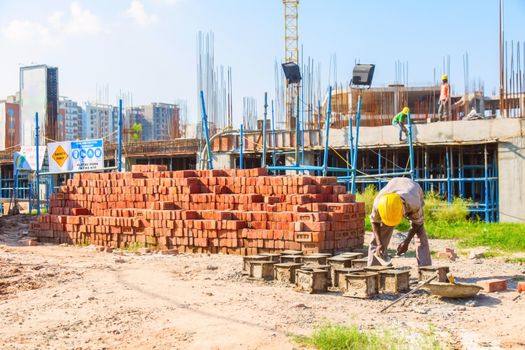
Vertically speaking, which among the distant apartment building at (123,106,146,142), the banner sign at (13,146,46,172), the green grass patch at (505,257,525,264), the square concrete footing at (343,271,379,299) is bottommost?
the green grass patch at (505,257,525,264)

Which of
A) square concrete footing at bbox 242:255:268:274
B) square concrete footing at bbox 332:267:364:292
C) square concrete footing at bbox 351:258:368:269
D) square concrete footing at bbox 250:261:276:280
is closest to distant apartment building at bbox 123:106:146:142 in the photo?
square concrete footing at bbox 242:255:268:274

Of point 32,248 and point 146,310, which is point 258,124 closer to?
point 32,248

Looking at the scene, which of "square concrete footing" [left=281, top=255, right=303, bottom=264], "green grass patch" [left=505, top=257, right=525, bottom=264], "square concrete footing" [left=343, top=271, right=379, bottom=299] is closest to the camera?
"square concrete footing" [left=343, top=271, right=379, bottom=299]

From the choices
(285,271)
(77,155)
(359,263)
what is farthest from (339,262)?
(77,155)

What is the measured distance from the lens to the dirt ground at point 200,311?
5438 mm

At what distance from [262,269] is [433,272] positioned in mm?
2175

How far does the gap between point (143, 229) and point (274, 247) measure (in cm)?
307

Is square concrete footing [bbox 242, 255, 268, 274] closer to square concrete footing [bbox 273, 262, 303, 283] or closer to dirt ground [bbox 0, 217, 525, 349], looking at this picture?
dirt ground [bbox 0, 217, 525, 349]

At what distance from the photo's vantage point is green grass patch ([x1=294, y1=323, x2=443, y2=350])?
16.0ft

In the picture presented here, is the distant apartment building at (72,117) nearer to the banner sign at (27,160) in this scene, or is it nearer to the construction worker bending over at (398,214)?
the banner sign at (27,160)

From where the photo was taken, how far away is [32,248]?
42.4ft

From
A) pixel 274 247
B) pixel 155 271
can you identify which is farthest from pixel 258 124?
pixel 155 271

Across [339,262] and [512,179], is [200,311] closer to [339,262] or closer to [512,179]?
[339,262]

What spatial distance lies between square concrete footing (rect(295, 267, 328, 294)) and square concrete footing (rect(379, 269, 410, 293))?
663 mm
